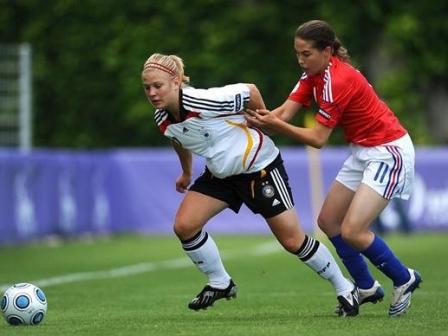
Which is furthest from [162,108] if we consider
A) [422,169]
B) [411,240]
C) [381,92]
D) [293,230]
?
[381,92]

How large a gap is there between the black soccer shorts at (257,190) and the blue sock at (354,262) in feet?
1.82

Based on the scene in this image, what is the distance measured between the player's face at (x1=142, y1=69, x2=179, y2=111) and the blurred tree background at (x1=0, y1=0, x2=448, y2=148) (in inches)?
924

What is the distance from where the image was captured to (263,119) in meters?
8.99

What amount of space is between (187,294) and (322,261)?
10.00 ft

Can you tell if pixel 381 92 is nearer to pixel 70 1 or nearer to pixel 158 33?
pixel 158 33

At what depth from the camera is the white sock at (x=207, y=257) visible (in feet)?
31.1

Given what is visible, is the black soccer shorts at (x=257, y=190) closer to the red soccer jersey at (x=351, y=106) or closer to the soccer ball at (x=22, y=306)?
the red soccer jersey at (x=351, y=106)

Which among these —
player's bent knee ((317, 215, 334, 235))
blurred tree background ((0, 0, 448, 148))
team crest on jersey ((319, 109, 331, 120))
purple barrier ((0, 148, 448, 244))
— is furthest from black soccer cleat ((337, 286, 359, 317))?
blurred tree background ((0, 0, 448, 148))

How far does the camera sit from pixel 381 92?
32.6m

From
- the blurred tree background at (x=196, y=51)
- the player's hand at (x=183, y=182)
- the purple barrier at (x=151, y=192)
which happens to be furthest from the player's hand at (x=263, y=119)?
the blurred tree background at (x=196, y=51)

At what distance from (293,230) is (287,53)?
2629cm

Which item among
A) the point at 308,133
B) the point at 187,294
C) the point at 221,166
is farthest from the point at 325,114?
the point at 187,294

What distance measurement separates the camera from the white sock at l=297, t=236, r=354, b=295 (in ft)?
30.7

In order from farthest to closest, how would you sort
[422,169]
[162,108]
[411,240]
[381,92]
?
[381,92]
[422,169]
[411,240]
[162,108]
